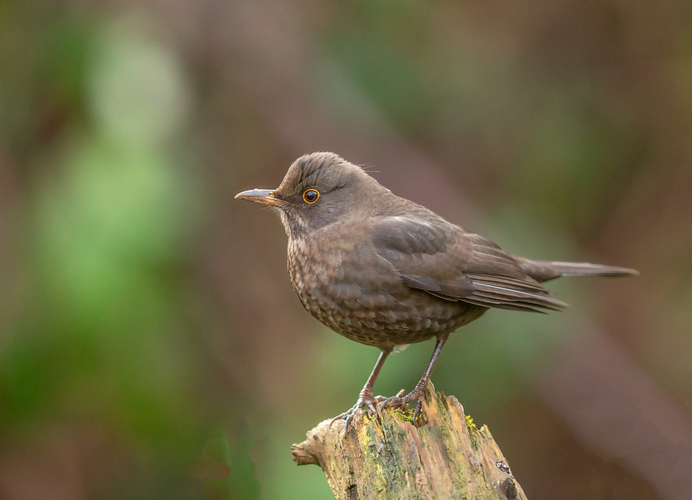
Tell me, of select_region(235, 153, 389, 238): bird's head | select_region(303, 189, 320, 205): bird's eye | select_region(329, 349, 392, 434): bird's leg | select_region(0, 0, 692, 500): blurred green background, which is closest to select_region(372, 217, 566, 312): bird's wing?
select_region(235, 153, 389, 238): bird's head

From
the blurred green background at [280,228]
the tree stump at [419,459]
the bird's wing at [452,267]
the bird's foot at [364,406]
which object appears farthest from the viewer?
the blurred green background at [280,228]

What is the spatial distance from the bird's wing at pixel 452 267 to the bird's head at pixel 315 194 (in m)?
0.26

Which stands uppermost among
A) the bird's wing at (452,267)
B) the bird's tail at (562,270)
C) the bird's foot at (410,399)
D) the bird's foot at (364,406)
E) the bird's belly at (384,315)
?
the bird's tail at (562,270)

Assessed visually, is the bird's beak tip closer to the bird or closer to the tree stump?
the bird

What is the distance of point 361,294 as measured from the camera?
359 cm

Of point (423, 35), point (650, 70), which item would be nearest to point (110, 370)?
point (423, 35)

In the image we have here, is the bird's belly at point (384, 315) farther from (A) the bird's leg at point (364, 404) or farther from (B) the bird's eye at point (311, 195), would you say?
(B) the bird's eye at point (311, 195)

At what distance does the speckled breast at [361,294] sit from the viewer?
3609mm

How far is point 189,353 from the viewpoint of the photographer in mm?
6035

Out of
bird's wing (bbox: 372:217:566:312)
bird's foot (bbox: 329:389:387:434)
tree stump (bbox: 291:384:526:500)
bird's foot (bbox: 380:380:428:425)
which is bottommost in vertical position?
tree stump (bbox: 291:384:526:500)

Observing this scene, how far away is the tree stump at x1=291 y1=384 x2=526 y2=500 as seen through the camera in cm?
294

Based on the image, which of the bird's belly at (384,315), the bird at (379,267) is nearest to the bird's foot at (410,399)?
the bird at (379,267)

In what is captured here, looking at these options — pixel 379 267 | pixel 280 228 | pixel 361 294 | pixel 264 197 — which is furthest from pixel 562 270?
pixel 280 228

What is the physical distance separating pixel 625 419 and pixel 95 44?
210 inches
